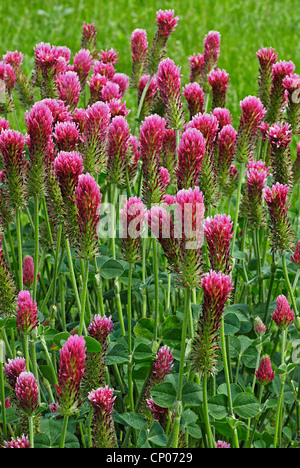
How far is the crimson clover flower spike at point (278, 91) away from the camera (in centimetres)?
251

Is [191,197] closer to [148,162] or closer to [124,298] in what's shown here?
[148,162]

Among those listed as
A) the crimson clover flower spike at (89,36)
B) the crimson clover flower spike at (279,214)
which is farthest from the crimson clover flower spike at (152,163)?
the crimson clover flower spike at (89,36)

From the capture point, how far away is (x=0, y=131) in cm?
209

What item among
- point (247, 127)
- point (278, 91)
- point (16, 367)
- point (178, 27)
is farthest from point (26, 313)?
point (178, 27)

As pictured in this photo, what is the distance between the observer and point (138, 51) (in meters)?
2.84

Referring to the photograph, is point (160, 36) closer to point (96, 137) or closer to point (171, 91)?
point (171, 91)

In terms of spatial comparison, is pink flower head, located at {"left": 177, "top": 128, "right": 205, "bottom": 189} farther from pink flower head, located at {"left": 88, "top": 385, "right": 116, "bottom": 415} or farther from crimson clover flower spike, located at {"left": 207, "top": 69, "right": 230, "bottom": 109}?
crimson clover flower spike, located at {"left": 207, "top": 69, "right": 230, "bottom": 109}

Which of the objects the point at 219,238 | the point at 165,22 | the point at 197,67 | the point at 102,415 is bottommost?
the point at 102,415

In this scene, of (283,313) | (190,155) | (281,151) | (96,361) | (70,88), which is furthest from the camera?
(70,88)

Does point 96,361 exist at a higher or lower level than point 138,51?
lower

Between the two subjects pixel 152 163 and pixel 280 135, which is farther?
pixel 280 135

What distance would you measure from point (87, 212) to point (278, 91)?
3.82ft

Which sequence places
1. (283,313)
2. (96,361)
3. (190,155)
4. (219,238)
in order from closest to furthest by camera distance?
1. (219,238)
2. (190,155)
3. (96,361)
4. (283,313)
